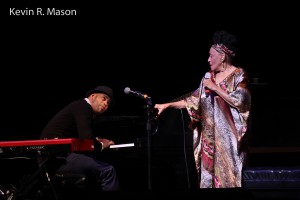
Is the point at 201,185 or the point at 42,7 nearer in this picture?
the point at 201,185

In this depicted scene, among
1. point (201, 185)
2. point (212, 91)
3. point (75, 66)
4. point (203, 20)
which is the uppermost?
point (203, 20)

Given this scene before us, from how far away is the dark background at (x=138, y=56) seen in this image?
5.46 meters

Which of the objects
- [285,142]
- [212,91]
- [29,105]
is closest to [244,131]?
[212,91]

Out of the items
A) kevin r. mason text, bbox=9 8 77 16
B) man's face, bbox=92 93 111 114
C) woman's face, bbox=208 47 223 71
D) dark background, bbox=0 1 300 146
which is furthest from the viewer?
kevin r. mason text, bbox=9 8 77 16

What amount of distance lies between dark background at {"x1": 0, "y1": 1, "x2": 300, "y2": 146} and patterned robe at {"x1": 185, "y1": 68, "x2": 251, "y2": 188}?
5.26 ft

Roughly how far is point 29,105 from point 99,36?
3.79ft

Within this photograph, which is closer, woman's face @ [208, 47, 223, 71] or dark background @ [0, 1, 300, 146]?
woman's face @ [208, 47, 223, 71]

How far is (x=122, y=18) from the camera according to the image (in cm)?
566

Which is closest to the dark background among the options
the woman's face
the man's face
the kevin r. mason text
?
the kevin r. mason text

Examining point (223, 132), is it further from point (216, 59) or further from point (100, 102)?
point (100, 102)

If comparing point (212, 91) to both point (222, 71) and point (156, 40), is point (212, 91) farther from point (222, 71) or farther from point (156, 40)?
point (156, 40)

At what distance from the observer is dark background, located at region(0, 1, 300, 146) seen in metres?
5.46

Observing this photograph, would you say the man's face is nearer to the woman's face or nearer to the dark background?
the dark background

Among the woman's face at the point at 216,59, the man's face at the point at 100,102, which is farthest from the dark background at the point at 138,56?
the woman's face at the point at 216,59
